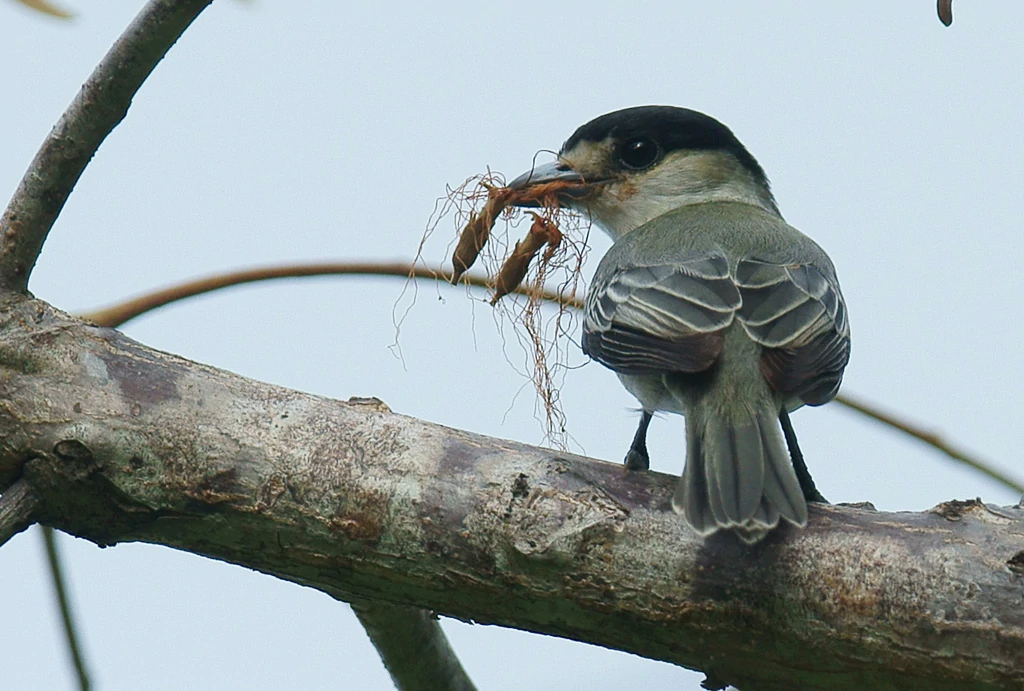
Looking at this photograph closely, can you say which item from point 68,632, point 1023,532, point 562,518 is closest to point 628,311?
point 562,518

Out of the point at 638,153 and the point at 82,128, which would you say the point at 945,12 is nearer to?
the point at 82,128

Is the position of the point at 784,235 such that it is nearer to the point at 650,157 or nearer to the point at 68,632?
the point at 650,157

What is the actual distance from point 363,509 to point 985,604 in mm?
1221

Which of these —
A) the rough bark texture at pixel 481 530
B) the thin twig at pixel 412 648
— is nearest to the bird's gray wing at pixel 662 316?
the rough bark texture at pixel 481 530

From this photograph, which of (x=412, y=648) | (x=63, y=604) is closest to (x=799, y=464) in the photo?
(x=412, y=648)

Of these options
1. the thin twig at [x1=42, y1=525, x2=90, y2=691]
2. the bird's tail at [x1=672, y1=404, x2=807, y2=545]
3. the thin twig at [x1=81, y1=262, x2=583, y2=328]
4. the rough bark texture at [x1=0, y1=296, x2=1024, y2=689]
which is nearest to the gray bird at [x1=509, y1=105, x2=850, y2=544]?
the bird's tail at [x1=672, y1=404, x2=807, y2=545]

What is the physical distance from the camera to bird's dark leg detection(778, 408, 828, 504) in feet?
10.8

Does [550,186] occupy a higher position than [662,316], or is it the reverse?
[550,186]

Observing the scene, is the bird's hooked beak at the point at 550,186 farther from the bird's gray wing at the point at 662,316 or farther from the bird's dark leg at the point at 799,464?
the bird's dark leg at the point at 799,464

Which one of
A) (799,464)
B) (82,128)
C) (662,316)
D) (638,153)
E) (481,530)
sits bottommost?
(481,530)

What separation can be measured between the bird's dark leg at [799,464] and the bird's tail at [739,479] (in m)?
0.51

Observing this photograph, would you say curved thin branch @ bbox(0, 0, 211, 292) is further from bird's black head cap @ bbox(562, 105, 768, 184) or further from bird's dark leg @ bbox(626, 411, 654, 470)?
bird's black head cap @ bbox(562, 105, 768, 184)

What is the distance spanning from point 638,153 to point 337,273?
1423mm

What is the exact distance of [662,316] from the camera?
3.01 meters
